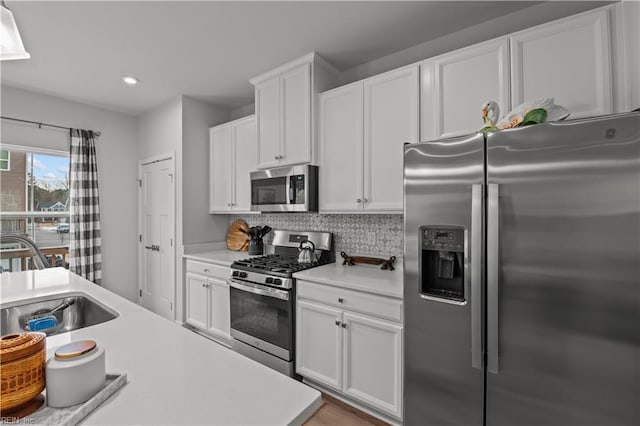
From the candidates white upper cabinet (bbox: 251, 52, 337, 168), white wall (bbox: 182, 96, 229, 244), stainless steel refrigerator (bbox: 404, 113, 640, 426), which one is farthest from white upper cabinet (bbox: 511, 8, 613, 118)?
white wall (bbox: 182, 96, 229, 244)

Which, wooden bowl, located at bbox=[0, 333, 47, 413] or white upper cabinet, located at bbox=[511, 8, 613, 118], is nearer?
wooden bowl, located at bbox=[0, 333, 47, 413]

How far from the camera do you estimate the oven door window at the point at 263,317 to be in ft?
7.65

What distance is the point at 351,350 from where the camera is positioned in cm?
202

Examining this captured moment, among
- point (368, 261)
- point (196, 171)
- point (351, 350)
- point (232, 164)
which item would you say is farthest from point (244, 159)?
point (351, 350)

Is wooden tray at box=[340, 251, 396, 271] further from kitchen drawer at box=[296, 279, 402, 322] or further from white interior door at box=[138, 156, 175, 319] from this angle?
white interior door at box=[138, 156, 175, 319]

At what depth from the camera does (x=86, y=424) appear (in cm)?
64

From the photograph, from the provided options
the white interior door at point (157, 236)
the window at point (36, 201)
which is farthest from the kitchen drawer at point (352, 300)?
the window at point (36, 201)

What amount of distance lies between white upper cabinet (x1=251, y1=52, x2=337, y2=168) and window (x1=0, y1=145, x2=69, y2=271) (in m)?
2.61

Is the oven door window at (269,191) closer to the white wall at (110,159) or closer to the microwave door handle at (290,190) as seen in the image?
the microwave door handle at (290,190)

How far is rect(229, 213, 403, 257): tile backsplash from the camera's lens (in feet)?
8.26

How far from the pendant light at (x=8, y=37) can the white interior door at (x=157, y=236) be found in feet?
7.58

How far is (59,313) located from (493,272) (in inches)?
82.9

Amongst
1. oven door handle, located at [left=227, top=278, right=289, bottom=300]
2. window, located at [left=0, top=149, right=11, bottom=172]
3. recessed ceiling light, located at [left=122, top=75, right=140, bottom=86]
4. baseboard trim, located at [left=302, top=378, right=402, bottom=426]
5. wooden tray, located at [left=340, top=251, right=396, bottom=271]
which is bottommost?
baseboard trim, located at [left=302, top=378, right=402, bottom=426]

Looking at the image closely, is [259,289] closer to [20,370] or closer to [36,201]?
[20,370]
